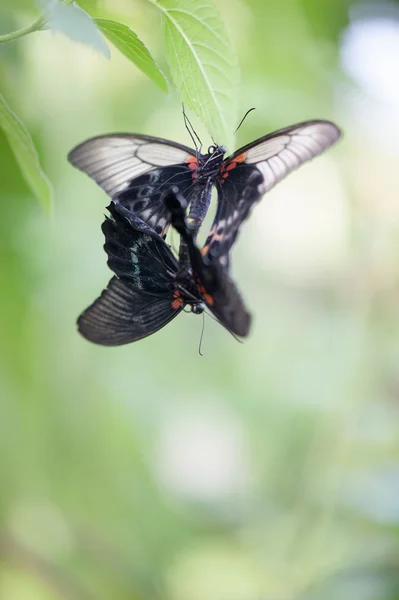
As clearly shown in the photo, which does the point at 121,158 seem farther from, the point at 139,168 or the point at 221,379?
the point at 221,379

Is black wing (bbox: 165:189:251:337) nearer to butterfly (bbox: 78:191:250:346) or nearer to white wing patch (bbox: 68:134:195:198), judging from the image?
butterfly (bbox: 78:191:250:346)

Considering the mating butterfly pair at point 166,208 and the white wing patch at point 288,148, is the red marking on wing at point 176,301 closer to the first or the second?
the mating butterfly pair at point 166,208

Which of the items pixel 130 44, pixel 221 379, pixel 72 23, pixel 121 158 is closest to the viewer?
pixel 72 23

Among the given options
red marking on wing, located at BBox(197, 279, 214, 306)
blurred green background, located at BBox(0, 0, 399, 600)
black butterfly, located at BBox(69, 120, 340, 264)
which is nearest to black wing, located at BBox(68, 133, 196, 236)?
black butterfly, located at BBox(69, 120, 340, 264)

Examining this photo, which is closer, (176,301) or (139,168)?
(176,301)

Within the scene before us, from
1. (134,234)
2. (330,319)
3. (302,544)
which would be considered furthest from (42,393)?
(134,234)

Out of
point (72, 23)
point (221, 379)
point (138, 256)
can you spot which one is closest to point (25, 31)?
point (72, 23)

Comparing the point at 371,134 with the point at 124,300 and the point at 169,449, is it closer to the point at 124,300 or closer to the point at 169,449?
the point at 169,449

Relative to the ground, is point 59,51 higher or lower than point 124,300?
higher
